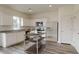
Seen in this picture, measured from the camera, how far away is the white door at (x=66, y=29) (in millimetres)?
4914

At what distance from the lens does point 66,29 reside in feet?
16.5

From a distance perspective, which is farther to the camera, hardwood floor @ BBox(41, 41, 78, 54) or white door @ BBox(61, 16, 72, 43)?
white door @ BBox(61, 16, 72, 43)

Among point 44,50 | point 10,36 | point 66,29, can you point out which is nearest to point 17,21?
point 10,36

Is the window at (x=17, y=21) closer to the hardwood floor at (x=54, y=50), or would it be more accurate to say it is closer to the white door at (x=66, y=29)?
the hardwood floor at (x=54, y=50)

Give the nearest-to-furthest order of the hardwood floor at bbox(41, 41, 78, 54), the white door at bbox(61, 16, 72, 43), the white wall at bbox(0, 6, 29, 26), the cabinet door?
the white wall at bbox(0, 6, 29, 26) → the cabinet door → the hardwood floor at bbox(41, 41, 78, 54) → the white door at bbox(61, 16, 72, 43)

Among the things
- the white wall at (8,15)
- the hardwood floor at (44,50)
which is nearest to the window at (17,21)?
the white wall at (8,15)

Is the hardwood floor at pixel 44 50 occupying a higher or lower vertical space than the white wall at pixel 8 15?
lower

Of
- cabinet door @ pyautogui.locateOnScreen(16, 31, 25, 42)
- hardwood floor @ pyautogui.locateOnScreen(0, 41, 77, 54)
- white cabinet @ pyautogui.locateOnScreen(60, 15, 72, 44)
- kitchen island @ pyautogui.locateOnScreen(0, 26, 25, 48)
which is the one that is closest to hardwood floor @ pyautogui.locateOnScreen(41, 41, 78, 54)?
hardwood floor @ pyautogui.locateOnScreen(0, 41, 77, 54)

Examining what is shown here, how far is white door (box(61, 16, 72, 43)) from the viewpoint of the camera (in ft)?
16.1

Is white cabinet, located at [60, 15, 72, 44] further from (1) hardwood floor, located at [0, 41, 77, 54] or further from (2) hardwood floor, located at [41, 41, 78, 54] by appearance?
(1) hardwood floor, located at [0, 41, 77, 54]

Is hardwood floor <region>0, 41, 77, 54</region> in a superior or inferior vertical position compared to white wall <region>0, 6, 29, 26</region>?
inferior

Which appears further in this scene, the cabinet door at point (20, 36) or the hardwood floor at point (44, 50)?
the cabinet door at point (20, 36)

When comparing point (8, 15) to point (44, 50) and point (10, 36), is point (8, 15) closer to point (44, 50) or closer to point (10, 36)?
point (10, 36)
